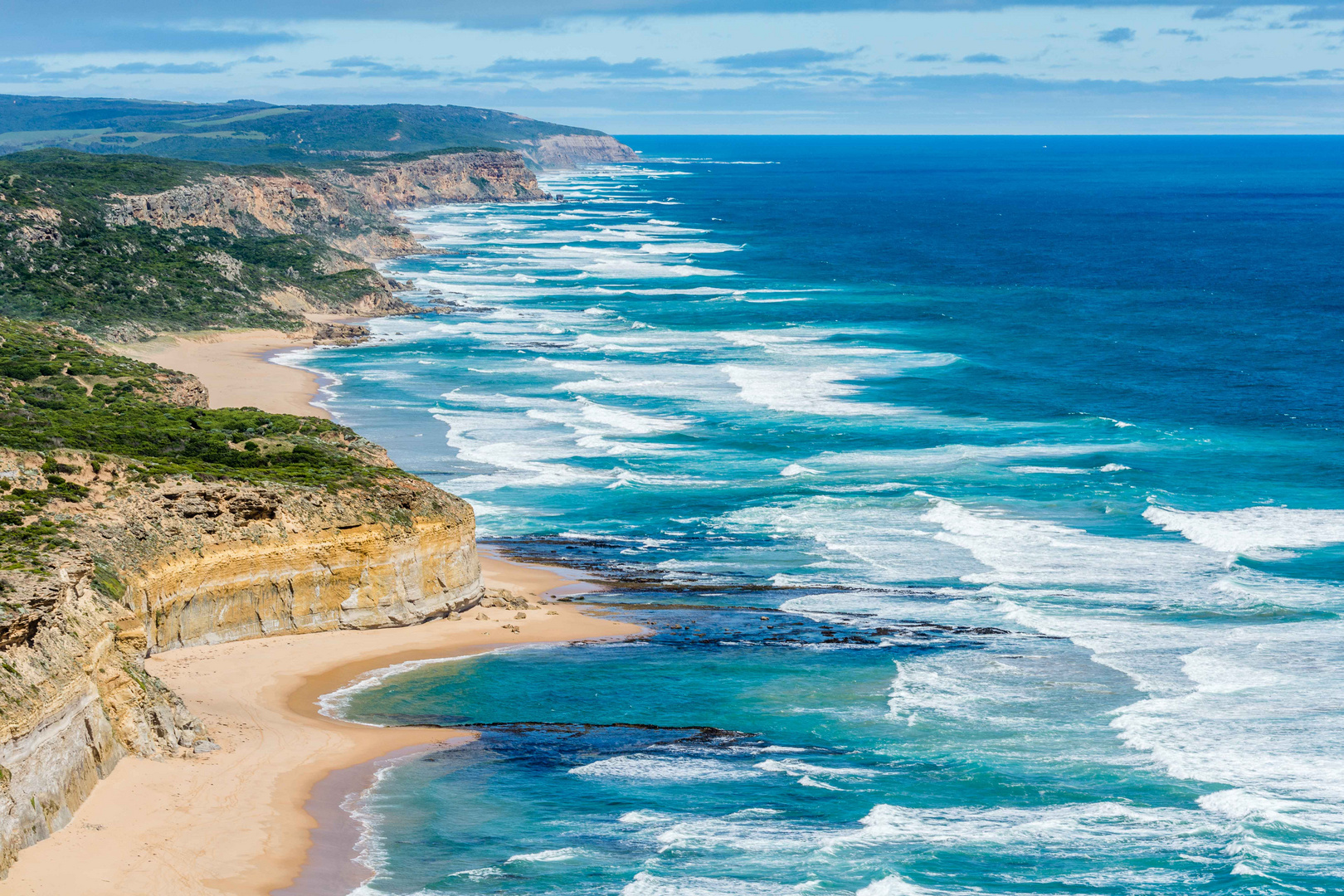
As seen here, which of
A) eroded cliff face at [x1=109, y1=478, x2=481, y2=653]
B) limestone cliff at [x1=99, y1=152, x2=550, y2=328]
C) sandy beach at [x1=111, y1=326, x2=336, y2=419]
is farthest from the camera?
limestone cliff at [x1=99, y1=152, x2=550, y2=328]

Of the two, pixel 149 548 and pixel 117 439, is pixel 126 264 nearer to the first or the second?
pixel 117 439

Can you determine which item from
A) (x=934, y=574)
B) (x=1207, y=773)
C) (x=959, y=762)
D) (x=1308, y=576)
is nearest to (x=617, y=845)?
(x=959, y=762)

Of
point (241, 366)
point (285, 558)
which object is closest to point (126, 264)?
point (241, 366)

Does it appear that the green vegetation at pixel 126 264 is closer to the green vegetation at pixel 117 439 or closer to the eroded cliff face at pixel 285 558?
the green vegetation at pixel 117 439

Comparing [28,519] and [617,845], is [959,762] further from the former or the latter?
[28,519]

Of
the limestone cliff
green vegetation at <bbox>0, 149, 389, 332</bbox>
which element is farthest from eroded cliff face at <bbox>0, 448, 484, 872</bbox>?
the limestone cliff

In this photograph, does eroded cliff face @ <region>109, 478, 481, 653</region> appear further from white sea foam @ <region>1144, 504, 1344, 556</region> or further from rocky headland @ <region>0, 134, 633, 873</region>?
white sea foam @ <region>1144, 504, 1344, 556</region>
